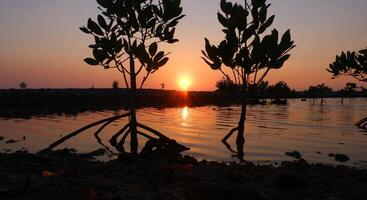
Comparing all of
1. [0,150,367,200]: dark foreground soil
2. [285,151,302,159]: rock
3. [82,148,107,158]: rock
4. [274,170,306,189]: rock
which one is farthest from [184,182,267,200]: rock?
[285,151,302,159]: rock

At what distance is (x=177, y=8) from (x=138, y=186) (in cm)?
752

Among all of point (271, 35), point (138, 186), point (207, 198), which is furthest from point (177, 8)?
point (207, 198)

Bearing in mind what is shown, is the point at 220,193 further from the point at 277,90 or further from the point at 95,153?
the point at 277,90

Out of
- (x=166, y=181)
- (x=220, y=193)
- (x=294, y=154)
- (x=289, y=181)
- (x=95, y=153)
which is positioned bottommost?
(x=294, y=154)

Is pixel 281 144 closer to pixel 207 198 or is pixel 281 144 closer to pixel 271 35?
pixel 271 35

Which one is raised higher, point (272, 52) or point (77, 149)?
point (272, 52)

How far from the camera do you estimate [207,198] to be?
757cm

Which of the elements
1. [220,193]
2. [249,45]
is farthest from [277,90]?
[220,193]

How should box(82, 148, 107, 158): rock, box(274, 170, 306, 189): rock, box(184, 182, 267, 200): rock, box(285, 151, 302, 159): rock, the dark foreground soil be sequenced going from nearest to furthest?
box(184, 182, 267, 200): rock → the dark foreground soil → box(274, 170, 306, 189): rock → box(82, 148, 107, 158): rock → box(285, 151, 302, 159): rock

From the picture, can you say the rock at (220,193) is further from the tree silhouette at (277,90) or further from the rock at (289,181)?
the tree silhouette at (277,90)

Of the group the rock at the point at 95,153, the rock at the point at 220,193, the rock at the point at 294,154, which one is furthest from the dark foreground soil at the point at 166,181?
the rock at the point at 294,154

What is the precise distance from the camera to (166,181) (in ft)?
32.4

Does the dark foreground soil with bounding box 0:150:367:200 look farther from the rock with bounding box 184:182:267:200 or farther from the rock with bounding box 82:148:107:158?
the rock with bounding box 82:148:107:158

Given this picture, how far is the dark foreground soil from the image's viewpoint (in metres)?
7.88
